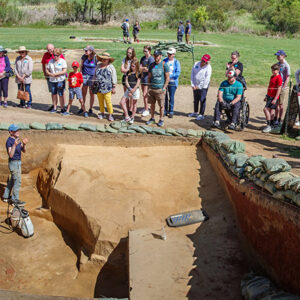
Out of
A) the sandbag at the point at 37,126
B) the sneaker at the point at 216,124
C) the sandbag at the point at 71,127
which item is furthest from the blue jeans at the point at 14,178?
the sneaker at the point at 216,124

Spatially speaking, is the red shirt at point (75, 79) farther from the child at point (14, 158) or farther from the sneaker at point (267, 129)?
the sneaker at point (267, 129)

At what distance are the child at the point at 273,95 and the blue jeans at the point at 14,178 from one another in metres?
5.90

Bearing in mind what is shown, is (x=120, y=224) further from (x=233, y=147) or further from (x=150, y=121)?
(x=150, y=121)

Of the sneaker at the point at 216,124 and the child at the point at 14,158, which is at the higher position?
the sneaker at the point at 216,124

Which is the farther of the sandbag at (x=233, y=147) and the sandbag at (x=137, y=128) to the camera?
the sandbag at (x=137, y=128)

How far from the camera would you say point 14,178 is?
920 cm

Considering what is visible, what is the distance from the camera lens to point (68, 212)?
860 cm

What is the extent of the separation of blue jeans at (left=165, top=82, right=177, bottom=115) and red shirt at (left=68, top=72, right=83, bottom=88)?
229cm

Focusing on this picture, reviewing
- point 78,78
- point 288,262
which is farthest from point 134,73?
point 288,262

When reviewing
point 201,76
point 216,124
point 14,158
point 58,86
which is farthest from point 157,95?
point 14,158

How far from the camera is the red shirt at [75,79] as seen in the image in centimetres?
1124

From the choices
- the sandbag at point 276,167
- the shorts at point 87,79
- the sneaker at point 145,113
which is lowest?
the sneaker at point 145,113

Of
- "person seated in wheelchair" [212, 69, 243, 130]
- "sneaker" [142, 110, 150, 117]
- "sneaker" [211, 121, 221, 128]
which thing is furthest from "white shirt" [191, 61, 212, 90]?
"sneaker" [142, 110, 150, 117]

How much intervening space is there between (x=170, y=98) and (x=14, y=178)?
4.64m
